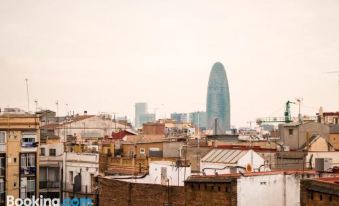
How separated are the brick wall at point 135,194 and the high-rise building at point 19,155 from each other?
52.9 ft

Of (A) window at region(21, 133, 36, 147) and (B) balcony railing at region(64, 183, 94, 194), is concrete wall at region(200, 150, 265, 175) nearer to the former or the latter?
(B) balcony railing at region(64, 183, 94, 194)

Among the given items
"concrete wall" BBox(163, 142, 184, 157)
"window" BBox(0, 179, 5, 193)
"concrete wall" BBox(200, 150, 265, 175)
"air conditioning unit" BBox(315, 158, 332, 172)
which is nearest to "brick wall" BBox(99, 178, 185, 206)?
"concrete wall" BBox(200, 150, 265, 175)

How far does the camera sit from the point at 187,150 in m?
49.2

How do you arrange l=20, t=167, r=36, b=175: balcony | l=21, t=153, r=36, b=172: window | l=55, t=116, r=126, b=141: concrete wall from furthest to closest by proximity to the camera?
l=55, t=116, r=126, b=141: concrete wall < l=21, t=153, r=36, b=172: window < l=20, t=167, r=36, b=175: balcony

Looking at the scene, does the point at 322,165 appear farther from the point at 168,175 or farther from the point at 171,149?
the point at 171,149

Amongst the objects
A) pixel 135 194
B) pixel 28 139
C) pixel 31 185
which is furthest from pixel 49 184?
pixel 135 194

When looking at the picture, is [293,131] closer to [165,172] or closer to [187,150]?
[187,150]

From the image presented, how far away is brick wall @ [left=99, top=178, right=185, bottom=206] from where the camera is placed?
30641 millimetres

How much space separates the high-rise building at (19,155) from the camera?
50.7 meters

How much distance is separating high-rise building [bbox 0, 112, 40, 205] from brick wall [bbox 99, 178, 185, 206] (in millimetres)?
16127

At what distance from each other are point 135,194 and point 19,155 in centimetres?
2124


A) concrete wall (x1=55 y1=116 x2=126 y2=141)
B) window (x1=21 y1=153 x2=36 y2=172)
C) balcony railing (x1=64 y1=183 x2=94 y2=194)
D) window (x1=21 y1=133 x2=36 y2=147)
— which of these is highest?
concrete wall (x1=55 y1=116 x2=126 y2=141)

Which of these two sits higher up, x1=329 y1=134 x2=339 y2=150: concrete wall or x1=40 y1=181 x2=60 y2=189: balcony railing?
x1=329 y1=134 x2=339 y2=150: concrete wall

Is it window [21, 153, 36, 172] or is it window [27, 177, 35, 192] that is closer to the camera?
window [21, 153, 36, 172]
